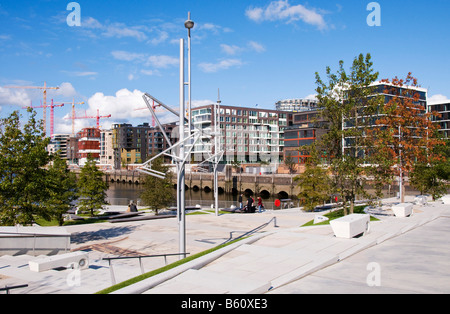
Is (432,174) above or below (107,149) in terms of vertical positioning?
below

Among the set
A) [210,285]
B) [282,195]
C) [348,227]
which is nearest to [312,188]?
[348,227]

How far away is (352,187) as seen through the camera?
71.2 ft

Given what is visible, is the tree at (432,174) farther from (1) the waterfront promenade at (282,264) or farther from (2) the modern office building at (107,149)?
(2) the modern office building at (107,149)

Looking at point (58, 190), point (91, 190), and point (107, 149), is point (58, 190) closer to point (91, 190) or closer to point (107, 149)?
point (91, 190)

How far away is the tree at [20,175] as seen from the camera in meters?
17.7

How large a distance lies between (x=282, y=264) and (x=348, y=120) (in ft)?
41.6

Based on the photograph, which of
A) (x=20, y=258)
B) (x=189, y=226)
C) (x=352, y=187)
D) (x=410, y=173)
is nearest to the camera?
(x=20, y=258)

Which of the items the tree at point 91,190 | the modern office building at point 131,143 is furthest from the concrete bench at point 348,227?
the modern office building at point 131,143

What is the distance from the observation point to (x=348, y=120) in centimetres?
2202

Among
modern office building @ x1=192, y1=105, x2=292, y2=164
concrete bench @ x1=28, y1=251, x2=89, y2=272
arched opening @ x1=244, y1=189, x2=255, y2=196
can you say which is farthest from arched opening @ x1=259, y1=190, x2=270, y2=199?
concrete bench @ x1=28, y1=251, x2=89, y2=272

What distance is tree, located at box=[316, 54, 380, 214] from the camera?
69.9 feet
